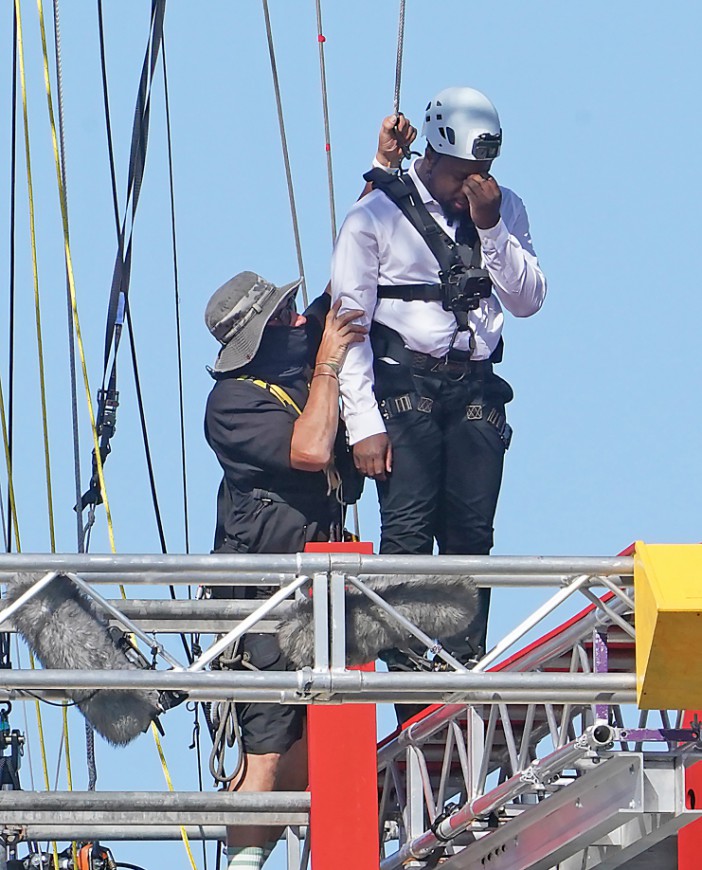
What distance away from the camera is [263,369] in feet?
30.7

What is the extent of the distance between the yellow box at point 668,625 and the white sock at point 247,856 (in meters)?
2.10

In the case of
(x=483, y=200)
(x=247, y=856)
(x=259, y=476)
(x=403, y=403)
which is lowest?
(x=247, y=856)

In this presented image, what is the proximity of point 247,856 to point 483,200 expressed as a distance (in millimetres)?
2926

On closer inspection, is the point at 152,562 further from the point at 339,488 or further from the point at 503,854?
the point at 503,854

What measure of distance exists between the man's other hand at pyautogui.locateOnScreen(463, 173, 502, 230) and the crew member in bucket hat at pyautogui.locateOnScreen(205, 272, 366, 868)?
2.12 ft

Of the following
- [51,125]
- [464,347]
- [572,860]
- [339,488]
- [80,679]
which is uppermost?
[51,125]

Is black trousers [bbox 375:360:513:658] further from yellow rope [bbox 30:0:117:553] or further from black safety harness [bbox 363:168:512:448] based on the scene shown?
yellow rope [bbox 30:0:117:553]

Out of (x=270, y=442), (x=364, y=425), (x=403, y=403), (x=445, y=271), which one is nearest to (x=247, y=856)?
(x=270, y=442)

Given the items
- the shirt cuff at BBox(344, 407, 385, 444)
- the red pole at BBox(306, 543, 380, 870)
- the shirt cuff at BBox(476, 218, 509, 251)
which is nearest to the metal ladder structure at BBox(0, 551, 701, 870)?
the red pole at BBox(306, 543, 380, 870)

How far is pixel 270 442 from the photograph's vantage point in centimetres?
909

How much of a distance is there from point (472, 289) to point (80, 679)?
2289mm

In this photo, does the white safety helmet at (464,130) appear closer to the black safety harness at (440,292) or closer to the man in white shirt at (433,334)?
the man in white shirt at (433,334)

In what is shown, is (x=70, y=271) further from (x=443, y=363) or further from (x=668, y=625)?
(x=668, y=625)

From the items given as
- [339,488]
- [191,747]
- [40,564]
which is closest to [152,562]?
[40,564]
